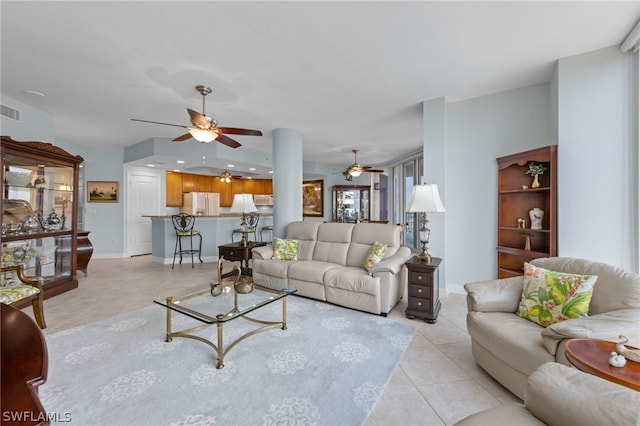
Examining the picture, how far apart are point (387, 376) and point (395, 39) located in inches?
110

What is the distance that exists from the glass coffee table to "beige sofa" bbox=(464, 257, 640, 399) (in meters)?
1.65

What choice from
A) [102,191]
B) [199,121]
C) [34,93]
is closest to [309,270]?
[199,121]

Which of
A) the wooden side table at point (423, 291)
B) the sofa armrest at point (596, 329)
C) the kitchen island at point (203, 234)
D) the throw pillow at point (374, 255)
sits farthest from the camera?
the kitchen island at point (203, 234)

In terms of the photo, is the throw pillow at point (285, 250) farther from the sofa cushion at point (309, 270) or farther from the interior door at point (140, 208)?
the interior door at point (140, 208)

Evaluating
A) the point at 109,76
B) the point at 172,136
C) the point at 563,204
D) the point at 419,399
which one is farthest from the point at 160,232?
the point at 563,204

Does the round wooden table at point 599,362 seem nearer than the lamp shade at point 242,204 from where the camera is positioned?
Yes

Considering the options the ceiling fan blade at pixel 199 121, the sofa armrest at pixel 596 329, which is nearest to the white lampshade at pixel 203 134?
the ceiling fan blade at pixel 199 121

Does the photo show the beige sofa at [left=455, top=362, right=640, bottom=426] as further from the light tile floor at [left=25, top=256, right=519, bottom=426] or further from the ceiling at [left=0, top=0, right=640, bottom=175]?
the ceiling at [left=0, top=0, right=640, bottom=175]

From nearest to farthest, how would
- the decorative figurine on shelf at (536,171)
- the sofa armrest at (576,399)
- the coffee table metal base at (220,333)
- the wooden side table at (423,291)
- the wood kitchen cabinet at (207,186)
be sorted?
the sofa armrest at (576,399)
the coffee table metal base at (220,333)
the wooden side table at (423,291)
the decorative figurine on shelf at (536,171)
the wood kitchen cabinet at (207,186)

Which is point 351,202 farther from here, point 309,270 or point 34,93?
point 34,93

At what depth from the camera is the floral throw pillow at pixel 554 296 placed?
5.87ft

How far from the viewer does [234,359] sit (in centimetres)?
218

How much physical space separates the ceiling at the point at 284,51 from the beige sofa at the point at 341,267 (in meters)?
1.91

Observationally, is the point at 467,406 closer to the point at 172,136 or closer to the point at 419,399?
the point at 419,399
